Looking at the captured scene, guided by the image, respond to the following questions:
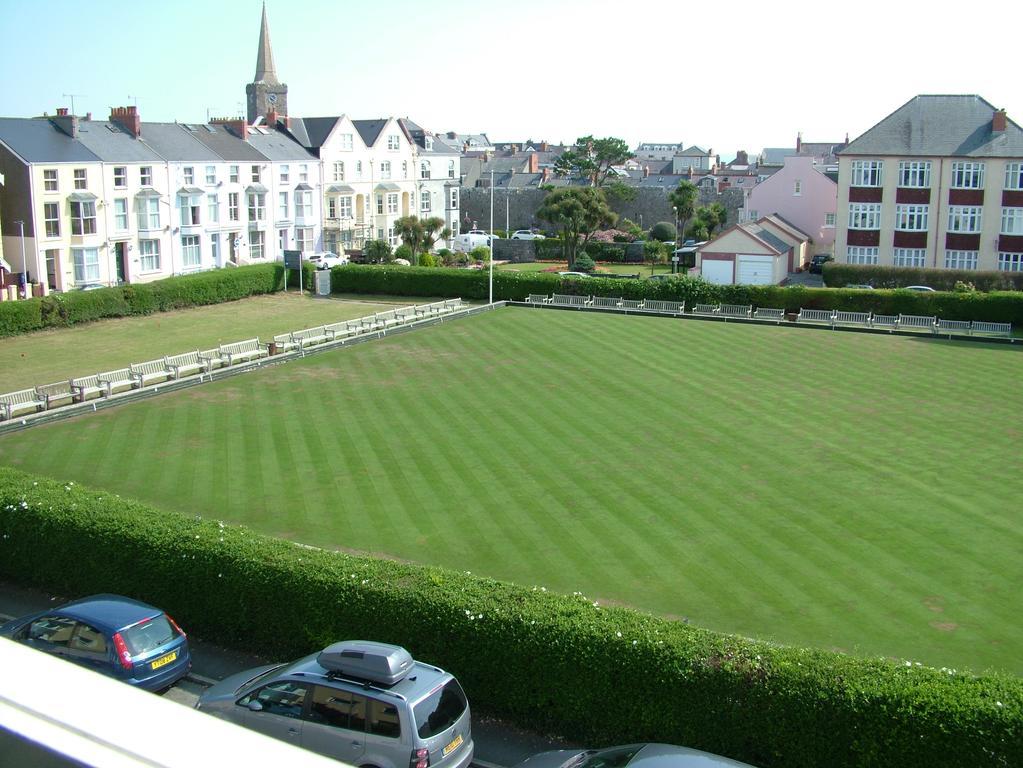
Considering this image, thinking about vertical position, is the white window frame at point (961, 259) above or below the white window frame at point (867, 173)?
below

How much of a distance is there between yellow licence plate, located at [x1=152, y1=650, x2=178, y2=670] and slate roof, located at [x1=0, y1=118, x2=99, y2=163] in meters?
40.7

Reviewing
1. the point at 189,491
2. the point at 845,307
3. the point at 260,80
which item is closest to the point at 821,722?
the point at 189,491

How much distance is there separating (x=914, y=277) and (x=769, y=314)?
13.4m

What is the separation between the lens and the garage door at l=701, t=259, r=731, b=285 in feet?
184

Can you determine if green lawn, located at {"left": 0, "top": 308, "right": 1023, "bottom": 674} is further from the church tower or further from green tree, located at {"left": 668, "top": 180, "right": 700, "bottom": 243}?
the church tower

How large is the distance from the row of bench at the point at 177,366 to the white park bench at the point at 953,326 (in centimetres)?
2217

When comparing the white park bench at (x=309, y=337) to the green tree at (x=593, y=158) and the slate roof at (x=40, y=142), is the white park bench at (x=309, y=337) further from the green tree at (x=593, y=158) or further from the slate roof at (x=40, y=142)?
the green tree at (x=593, y=158)

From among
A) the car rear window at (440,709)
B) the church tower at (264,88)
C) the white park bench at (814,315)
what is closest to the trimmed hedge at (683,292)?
the white park bench at (814,315)

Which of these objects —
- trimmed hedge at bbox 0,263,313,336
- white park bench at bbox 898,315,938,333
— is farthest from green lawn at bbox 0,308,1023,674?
trimmed hedge at bbox 0,263,313,336

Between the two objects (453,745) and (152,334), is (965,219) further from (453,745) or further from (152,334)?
(453,745)

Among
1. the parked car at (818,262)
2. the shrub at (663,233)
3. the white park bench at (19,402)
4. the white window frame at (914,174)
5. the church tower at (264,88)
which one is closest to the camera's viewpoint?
the white park bench at (19,402)

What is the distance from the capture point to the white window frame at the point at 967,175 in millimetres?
52219

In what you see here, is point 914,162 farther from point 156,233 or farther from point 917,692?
point 917,692

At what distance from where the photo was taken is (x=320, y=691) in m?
10.7
